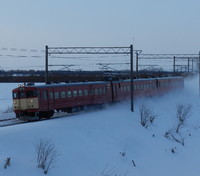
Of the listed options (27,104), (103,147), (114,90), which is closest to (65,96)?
(27,104)

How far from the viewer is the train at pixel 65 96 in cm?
2584

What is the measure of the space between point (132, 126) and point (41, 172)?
533 inches

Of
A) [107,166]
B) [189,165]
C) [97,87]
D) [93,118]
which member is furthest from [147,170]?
[97,87]

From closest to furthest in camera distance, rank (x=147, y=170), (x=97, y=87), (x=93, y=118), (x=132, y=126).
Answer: (x=147, y=170)
(x=93, y=118)
(x=132, y=126)
(x=97, y=87)

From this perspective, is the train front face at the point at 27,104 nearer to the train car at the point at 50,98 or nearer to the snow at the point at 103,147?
the train car at the point at 50,98

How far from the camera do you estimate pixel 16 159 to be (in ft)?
51.9

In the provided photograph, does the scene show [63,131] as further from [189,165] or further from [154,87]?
[154,87]

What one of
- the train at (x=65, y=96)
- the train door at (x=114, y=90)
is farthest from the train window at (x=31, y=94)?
the train door at (x=114, y=90)

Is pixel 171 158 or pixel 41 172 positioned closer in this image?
pixel 41 172

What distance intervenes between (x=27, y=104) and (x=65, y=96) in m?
3.62

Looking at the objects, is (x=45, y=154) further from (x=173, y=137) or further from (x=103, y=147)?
(x=173, y=137)

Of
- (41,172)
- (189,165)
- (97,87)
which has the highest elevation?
(97,87)

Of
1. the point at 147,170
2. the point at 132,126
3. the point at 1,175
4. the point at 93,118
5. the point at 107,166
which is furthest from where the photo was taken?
the point at 132,126

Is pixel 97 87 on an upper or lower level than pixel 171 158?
upper
